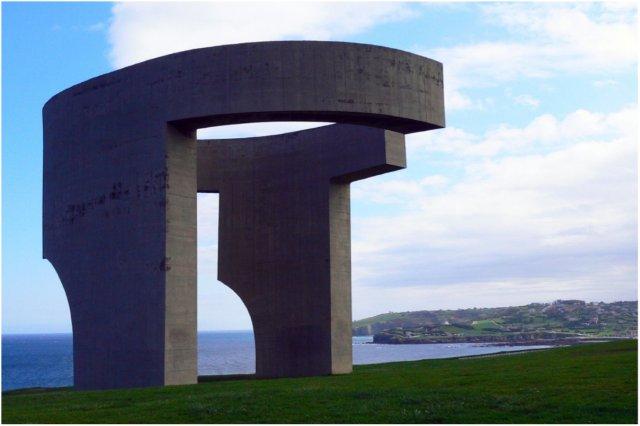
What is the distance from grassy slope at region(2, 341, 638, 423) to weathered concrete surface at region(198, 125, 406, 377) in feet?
24.2

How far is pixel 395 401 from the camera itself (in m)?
12.3

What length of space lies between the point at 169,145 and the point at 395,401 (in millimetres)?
8804

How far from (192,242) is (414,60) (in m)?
6.62

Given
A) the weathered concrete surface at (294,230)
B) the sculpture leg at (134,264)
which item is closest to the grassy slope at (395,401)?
the sculpture leg at (134,264)

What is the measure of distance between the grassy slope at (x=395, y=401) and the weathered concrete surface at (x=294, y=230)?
24.2 ft

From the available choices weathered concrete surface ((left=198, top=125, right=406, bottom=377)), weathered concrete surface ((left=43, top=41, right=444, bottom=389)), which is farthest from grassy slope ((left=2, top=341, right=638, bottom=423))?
weathered concrete surface ((left=198, top=125, right=406, bottom=377))

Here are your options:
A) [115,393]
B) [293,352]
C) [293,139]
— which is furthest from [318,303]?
[115,393]

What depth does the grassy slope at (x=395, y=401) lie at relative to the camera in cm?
1091

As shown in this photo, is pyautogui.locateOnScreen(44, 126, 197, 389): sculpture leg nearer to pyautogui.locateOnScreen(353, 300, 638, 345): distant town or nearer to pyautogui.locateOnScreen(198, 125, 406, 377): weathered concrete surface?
pyautogui.locateOnScreen(198, 125, 406, 377): weathered concrete surface

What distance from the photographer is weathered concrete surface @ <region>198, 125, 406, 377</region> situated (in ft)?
77.7

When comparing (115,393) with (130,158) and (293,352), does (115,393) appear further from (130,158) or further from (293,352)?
(293,352)

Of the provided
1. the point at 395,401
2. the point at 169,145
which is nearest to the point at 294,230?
the point at 169,145

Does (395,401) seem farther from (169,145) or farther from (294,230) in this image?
(294,230)

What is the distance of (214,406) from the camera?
40.6 feet
